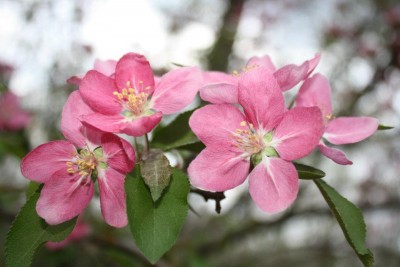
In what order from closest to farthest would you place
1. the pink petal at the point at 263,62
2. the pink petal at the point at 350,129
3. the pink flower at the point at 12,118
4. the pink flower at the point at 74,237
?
the pink petal at the point at 350,129
the pink petal at the point at 263,62
the pink flower at the point at 74,237
the pink flower at the point at 12,118

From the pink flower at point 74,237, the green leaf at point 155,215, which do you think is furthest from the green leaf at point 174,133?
the pink flower at point 74,237

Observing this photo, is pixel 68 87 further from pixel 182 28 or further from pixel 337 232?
pixel 337 232

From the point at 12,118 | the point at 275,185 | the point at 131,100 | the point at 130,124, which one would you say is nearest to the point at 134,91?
the point at 131,100

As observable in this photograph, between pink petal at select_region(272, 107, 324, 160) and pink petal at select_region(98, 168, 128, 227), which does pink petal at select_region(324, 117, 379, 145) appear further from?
pink petal at select_region(98, 168, 128, 227)

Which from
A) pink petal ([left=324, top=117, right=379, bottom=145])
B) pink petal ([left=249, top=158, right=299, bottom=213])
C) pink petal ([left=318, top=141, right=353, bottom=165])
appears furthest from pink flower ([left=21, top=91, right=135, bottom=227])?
pink petal ([left=324, top=117, right=379, bottom=145])

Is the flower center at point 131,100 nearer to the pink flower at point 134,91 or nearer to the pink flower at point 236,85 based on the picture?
the pink flower at point 134,91

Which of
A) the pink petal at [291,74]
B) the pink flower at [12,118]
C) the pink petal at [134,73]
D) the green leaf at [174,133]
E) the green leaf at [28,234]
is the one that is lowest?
the pink flower at [12,118]
